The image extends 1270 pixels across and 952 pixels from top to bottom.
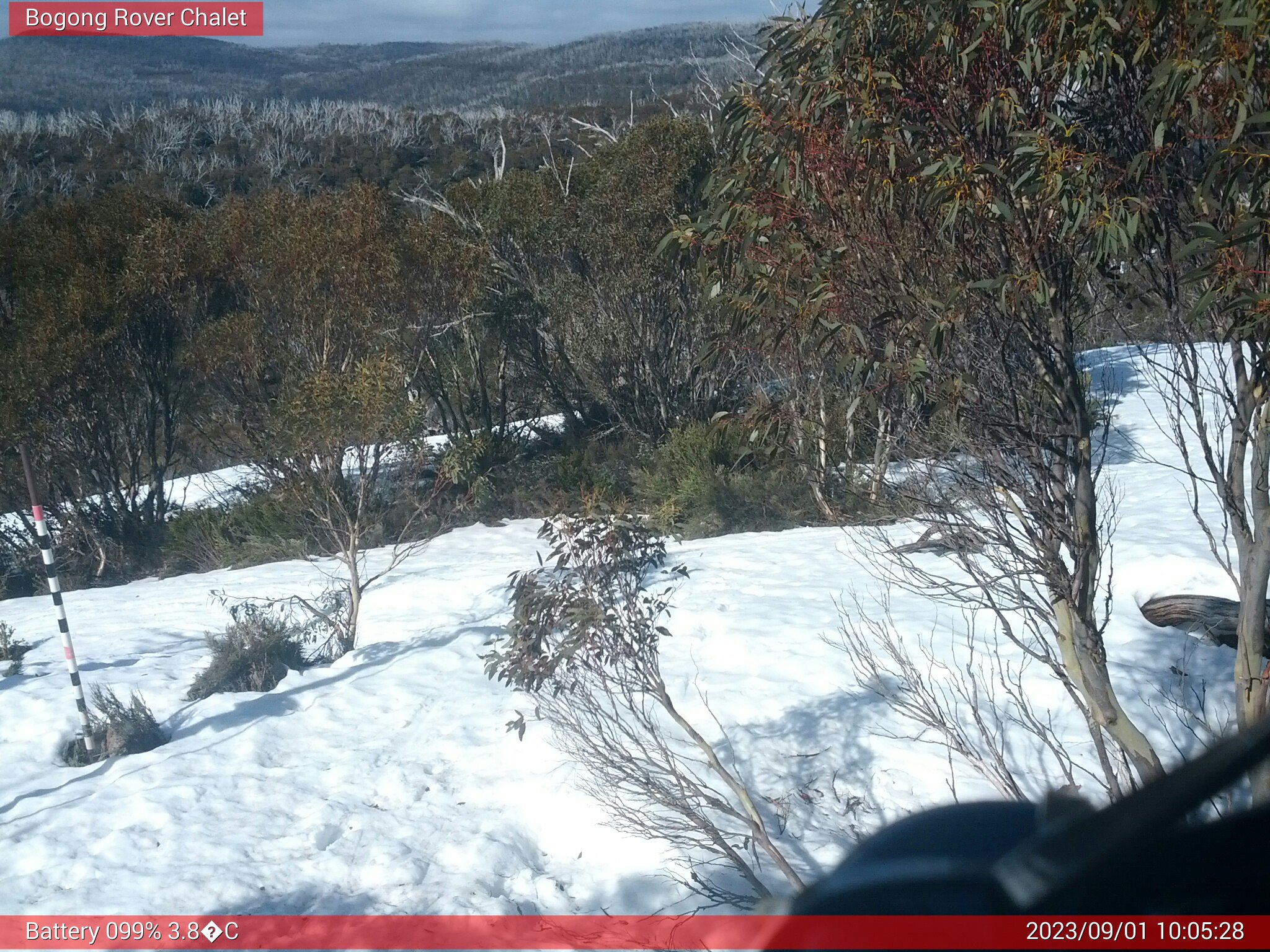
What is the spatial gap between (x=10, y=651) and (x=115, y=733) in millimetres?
2527

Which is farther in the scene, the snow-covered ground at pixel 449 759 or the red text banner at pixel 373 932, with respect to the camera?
the snow-covered ground at pixel 449 759

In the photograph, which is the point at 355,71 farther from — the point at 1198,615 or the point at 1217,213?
the point at 1217,213

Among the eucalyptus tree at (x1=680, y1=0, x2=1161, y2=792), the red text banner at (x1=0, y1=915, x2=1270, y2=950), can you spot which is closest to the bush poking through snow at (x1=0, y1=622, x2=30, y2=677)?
the red text banner at (x1=0, y1=915, x2=1270, y2=950)

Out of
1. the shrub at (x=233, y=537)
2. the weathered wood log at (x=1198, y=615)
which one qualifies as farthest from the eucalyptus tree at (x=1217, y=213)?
the shrub at (x=233, y=537)

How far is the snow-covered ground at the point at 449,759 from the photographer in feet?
14.6

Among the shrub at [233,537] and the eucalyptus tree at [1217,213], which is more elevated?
the eucalyptus tree at [1217,213]

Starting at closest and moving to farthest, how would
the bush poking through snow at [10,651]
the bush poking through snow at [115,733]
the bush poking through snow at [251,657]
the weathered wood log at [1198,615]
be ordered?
the bush poking through snow at [115,733]
the weathered wood log at [1198,615]
the bush poking through snow at [251,657]
the bush poking through snow at [10,651]

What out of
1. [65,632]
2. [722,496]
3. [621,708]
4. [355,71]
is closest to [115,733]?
[65,632]

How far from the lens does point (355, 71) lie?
52.2 meters

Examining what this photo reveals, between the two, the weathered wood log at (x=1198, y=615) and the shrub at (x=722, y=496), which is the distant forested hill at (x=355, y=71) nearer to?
the shrub at (x=722, y=496)

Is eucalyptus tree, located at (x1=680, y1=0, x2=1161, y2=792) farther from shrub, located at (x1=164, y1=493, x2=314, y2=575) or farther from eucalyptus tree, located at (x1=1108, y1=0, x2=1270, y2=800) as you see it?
shrub, located at (x1=164, y1=493, x2=314, y2=575)

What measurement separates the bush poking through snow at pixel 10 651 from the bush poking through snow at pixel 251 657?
4.26 feet

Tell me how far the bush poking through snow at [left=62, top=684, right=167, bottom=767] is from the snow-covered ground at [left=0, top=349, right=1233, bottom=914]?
4.8 inches

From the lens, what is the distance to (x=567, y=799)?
5.13m
